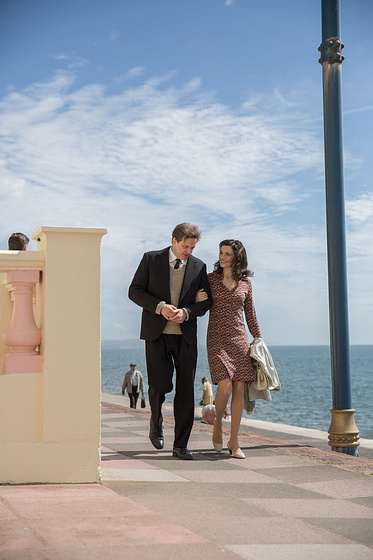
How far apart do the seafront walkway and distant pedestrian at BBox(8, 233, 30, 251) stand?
201cm

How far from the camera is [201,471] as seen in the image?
16.9ft

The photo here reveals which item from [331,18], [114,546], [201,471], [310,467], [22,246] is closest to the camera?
[114,546]

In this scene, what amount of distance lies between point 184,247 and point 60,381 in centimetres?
180

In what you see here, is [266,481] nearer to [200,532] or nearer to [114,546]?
[200,532]

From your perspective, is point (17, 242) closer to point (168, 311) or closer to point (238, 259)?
point (168, 311)

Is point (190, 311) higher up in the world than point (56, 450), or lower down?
higher up

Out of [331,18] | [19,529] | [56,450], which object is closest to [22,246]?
[56,450]

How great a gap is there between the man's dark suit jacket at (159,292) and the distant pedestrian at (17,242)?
116 cm

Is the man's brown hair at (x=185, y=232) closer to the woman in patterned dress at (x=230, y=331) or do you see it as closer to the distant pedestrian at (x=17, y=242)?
the woman in patterned dress at (x=230, y=331)

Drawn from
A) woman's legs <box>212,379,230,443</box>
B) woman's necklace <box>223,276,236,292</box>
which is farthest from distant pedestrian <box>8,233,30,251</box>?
woman's legs <box>212,379,230,443</box>

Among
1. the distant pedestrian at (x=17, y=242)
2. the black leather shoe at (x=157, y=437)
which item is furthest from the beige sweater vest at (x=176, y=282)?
the distant pedestrian at (x=17, y=242)

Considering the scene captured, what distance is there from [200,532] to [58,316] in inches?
70.6

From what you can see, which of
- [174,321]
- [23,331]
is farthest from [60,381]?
[174,321]

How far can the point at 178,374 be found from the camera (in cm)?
589
